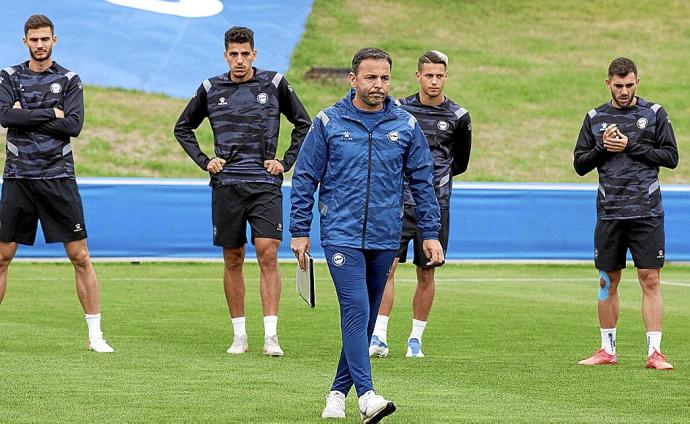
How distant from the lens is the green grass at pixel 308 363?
7.39 metres

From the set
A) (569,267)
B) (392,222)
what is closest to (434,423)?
(392,222)

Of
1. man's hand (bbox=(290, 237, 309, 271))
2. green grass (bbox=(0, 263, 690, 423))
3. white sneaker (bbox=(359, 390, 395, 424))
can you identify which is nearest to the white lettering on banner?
green grass (bbox=(0, 263, 690, 423))

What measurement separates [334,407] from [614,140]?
3238 millimetres

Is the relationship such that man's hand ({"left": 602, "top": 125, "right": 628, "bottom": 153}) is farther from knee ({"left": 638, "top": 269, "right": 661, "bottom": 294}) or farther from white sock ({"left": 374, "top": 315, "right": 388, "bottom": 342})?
white sock ({"left": 374, "top": 315, "right": 388, "bottom": 342})

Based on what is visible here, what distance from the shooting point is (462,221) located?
1938cm

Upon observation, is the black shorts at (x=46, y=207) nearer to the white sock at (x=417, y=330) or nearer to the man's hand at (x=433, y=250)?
the white sock at (x=417, y=330)

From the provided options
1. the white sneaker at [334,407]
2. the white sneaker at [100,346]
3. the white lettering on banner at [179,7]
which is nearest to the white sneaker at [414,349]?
the white sneaker at [100,346]

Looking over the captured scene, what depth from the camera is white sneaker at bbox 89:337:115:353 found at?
32.1 feet

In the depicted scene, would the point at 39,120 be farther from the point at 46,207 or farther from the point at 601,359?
the point at 601,359

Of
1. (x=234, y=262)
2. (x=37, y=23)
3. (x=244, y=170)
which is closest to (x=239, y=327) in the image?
(x=234, y=262)

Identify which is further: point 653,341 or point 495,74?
point 495,74

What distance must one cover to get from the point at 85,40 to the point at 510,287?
68.6ft

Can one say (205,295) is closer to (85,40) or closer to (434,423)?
(434,423)

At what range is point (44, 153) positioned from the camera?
967 centimetres
